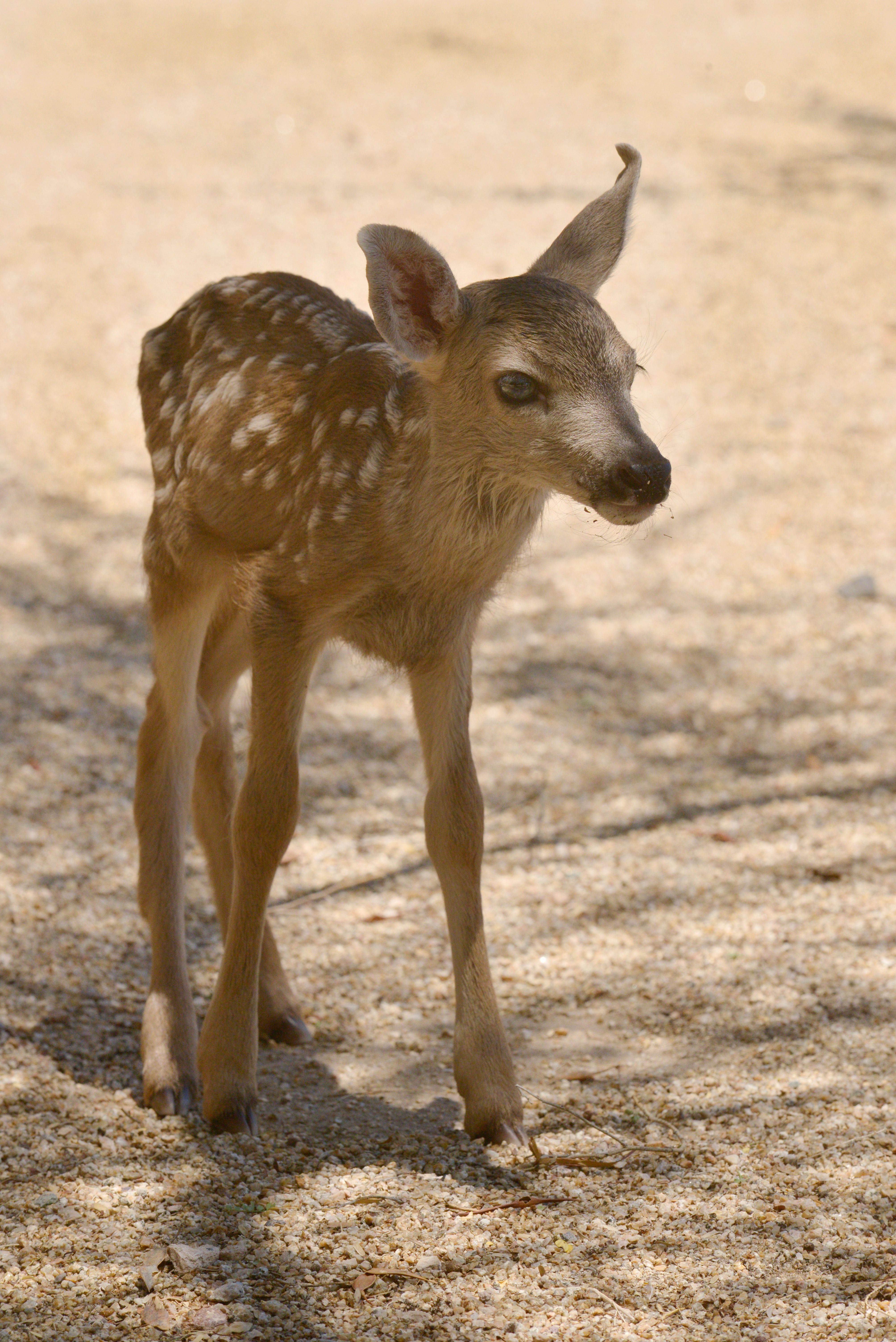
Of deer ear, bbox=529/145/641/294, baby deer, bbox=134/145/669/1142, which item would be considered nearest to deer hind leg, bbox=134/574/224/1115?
baby deer, bbox=134/145/669/1142

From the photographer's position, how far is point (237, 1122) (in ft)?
13.3

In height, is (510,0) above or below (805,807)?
above

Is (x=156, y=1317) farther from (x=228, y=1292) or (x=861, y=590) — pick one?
(x=861, y=590)

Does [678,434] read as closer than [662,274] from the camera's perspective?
Yes

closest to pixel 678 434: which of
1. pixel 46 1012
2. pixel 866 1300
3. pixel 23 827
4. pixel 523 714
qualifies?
pixel 523 714

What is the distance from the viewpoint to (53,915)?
206 inches

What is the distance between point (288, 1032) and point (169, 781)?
892 mm

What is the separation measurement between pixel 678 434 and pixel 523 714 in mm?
3271

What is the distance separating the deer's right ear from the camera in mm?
3732

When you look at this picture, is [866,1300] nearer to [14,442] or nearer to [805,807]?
[805,807]

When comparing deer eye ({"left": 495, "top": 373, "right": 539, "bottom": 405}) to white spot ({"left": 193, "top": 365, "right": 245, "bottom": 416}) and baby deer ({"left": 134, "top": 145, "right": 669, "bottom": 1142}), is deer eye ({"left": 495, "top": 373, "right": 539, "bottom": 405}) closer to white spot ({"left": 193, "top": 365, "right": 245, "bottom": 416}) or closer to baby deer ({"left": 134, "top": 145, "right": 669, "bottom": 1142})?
baby deer ({"left": 134, "top": 145, "right": 669, "bottom": 1142})

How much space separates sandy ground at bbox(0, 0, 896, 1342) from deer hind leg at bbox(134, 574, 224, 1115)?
32cm

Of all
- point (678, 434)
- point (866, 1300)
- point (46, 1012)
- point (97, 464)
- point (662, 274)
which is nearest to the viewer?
point (866, 1300)

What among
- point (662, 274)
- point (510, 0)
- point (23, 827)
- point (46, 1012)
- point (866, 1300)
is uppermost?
point (510, 0)
